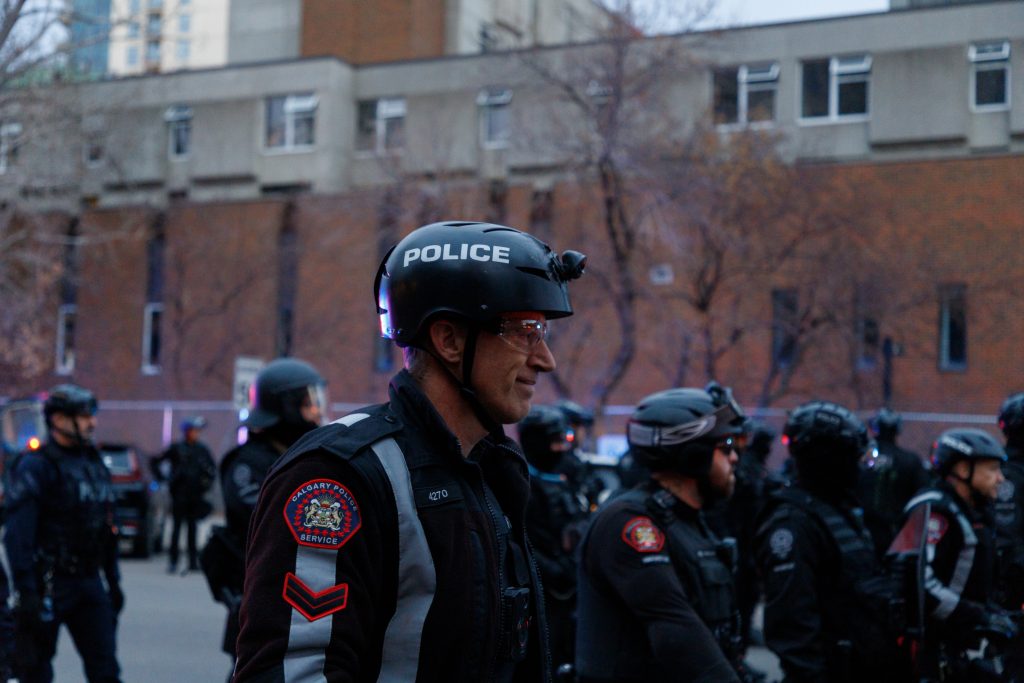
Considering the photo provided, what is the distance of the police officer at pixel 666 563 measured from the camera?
4.66 meters

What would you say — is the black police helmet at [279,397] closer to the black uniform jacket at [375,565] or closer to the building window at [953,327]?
the black uniform jacket at [375,565]

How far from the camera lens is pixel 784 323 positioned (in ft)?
84.7

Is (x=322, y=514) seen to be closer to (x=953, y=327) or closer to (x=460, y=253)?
(x=460, y=253)

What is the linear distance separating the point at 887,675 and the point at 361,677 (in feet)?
11.6

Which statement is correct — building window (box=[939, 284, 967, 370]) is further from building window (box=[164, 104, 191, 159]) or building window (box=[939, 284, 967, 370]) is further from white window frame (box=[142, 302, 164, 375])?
building window (box=[164, 104, 191, 159])

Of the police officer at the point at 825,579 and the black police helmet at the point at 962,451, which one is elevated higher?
the black police helmet at the point at 962,451

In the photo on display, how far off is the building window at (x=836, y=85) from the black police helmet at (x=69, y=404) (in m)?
26.8

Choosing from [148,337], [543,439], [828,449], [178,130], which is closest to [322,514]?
[828,449]

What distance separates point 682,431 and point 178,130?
37.9 meters

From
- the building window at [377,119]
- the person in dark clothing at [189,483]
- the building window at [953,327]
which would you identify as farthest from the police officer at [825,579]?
the building window at [377,119]

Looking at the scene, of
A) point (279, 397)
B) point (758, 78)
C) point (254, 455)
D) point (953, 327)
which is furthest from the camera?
point (758, 78)

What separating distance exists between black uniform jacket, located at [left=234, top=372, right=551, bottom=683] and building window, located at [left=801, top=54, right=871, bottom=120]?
3078cm

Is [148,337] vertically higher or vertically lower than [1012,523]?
higher

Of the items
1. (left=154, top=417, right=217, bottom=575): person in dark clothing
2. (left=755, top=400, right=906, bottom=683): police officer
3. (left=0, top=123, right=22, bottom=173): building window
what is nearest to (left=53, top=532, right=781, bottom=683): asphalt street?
(left=154, top=417, right=217, bottom=575): person in dark clothing
